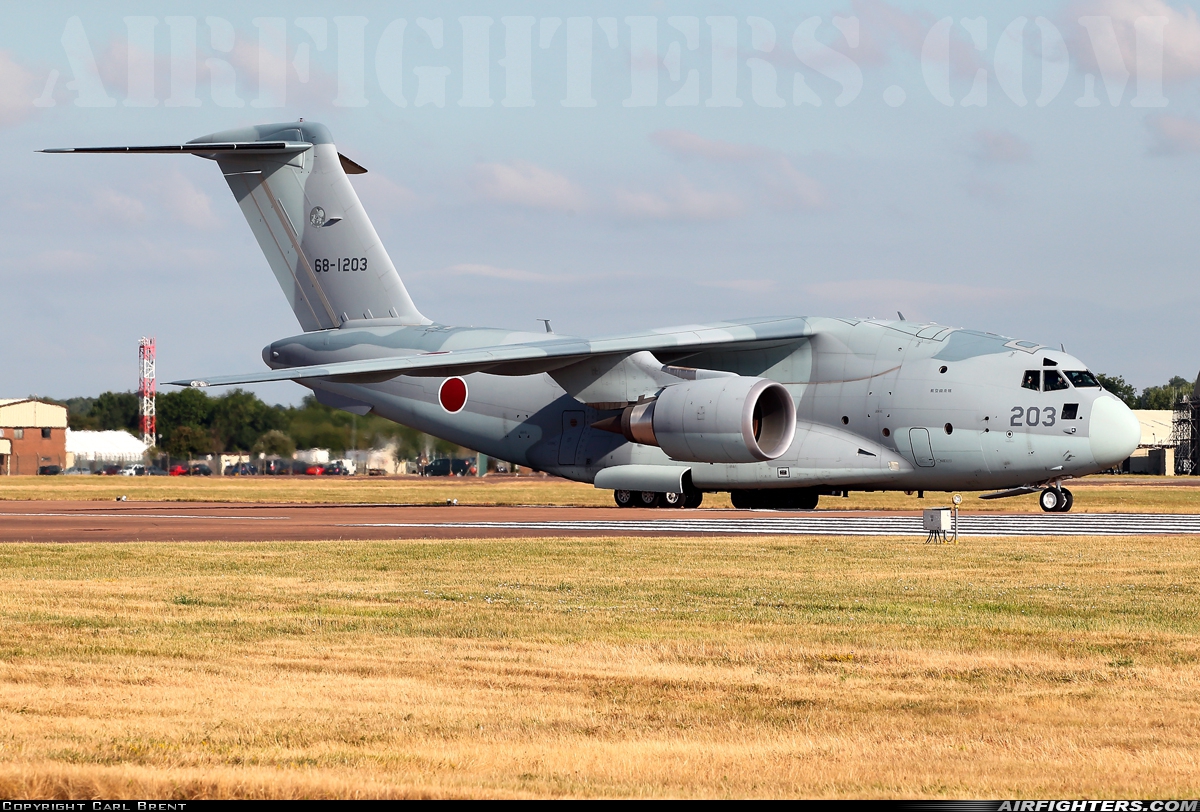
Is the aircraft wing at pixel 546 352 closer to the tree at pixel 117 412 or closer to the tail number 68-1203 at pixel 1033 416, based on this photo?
the tail number 68-1203 at pixel 1033 416

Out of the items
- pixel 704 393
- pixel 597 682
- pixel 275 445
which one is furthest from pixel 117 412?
pixel 597 682

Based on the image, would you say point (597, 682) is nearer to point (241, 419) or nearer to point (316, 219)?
point (316, 219)

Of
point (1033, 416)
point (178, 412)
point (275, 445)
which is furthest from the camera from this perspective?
point (178, 412)

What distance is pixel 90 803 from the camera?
4.95 metres

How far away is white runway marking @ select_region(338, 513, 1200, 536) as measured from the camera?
2130 centimetres

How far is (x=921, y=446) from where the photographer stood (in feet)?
85.0

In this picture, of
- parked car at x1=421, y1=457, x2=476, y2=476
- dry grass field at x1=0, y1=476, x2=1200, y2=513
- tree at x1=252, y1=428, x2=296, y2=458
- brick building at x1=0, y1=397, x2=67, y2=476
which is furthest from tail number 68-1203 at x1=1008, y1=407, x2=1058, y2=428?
brick building at x1=0, y1=397, x2=67, y2=476

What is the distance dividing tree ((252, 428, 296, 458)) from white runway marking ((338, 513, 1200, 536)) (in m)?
23.3

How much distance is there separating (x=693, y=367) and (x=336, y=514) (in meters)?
7.97

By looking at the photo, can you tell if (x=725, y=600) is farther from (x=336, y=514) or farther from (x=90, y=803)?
(x=336, y=514)

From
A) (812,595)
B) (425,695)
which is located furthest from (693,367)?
(425,695)

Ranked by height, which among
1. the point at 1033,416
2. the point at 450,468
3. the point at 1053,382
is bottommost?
the point at 450,468

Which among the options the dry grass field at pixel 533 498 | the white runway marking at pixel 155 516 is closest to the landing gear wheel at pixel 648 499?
the dry grass field at pixel 533 498

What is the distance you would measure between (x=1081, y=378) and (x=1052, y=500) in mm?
3444
